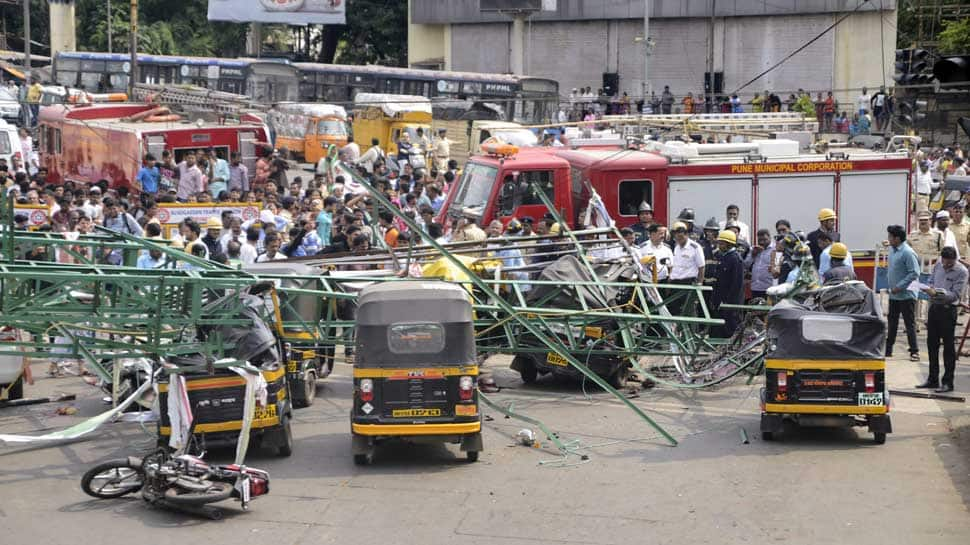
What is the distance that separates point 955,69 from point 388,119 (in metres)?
30.1

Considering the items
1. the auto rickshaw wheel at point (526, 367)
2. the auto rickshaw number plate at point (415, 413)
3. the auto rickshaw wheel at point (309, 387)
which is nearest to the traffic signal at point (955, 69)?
the auto rickshaw wheel at point (526, 367)

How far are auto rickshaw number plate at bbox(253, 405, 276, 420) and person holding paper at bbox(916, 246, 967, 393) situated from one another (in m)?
7.75

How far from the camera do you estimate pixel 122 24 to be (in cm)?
7019

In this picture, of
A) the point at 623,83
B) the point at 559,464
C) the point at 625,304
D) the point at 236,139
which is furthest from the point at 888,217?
the point at 623,83

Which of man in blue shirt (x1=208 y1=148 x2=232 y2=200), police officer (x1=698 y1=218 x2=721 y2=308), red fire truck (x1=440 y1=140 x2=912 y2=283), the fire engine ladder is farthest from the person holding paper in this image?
the fire engine ladder

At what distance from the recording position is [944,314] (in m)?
15.4

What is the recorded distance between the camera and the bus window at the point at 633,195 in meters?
21.6

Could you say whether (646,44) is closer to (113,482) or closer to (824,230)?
(824,230)

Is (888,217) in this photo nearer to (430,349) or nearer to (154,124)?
(430,349)

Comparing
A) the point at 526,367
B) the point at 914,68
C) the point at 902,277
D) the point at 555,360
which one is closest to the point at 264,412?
the point at 555,360

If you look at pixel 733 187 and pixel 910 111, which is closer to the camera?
pixel 733 187

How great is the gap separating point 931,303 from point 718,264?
325 cm

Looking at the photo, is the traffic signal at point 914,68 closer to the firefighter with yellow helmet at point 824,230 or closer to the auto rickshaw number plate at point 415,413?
the firefighter with yellow helmet at point 824,230

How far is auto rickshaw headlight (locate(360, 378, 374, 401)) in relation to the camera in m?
12.7
